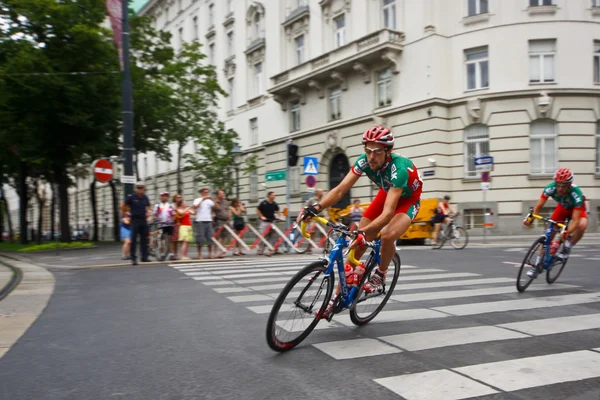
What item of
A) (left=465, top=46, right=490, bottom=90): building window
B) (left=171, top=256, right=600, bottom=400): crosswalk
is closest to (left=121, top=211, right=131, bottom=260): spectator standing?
(left=171, top=256, right=600, bottom=400): crosswalk

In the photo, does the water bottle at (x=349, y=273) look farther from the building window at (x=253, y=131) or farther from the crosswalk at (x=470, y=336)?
the building window at (x=253, y=131)

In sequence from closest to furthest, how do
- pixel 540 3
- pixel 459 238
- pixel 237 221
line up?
pixel 237 221
pixel 459 238
pixel 540 3

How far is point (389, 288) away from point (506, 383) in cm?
229

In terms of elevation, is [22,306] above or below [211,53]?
below

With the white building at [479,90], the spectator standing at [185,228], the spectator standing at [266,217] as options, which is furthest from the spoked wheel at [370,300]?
the white building at [479,90]

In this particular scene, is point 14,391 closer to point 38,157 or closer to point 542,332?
point 542,332

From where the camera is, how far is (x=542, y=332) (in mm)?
4914

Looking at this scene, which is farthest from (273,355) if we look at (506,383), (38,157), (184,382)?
(38,157)

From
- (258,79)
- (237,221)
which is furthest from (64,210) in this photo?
(258,79)

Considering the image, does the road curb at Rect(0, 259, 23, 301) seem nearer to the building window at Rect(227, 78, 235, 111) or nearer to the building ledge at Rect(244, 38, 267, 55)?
the building ledge at Rect(244, 38, 267, 55)

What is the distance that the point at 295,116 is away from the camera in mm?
34375

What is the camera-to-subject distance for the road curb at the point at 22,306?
5.35m

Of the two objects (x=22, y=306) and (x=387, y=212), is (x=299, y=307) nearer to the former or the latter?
(x=387, y=212)

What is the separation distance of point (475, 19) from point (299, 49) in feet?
40.5
